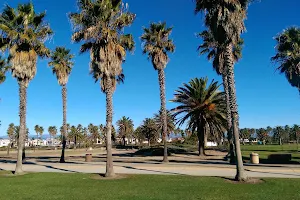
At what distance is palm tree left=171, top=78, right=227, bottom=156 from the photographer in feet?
130

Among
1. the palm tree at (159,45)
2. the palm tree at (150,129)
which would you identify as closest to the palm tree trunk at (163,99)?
the palm tree at (159,45)

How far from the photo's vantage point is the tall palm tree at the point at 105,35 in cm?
1994

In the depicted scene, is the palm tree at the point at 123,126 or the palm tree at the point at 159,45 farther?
the palm tree at the point at 123,126

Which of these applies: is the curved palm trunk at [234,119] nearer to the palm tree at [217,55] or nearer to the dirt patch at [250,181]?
the dirt patch at [250,181]

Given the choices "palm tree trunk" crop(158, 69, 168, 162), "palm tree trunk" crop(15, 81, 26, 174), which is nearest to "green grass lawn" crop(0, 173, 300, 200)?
"palm tree trunk" crop(15, 81, 26, 174)

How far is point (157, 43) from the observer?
32.5 metres

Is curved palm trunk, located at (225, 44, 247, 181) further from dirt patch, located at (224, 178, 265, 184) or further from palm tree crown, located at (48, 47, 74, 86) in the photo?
palm tree crown, located at (48, 47, 74, 86)

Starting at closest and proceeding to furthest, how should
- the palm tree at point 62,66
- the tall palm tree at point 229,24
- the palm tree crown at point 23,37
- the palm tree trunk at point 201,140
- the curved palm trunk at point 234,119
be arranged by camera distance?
1. the curved palm trunk at point 234,119
2. the tall palm tree at point 229,24
3. the palm tree crown at point 23,37
4. the palm tree at point 62,66
5. the palm tree trunk at point 201,140

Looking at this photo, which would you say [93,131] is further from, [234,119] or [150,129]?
[234,119]

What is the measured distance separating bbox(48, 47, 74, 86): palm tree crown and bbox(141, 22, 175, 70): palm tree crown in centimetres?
988

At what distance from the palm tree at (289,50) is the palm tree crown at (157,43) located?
11.2 m

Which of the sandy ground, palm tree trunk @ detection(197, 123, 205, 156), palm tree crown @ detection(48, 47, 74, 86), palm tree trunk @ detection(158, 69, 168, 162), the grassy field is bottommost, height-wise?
the grassy field

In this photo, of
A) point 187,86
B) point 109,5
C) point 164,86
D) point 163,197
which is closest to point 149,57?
point 164,86

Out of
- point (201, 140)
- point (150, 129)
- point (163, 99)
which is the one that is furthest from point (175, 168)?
point (150, 129)
